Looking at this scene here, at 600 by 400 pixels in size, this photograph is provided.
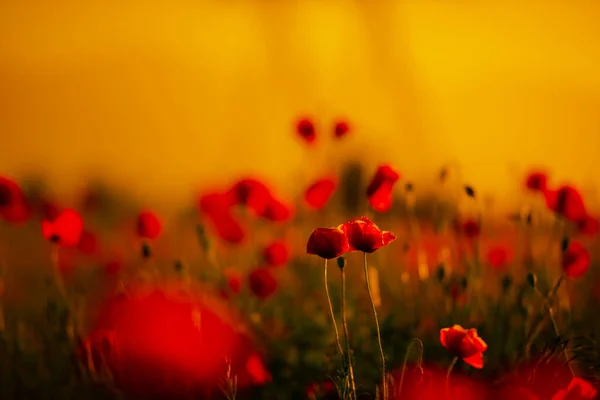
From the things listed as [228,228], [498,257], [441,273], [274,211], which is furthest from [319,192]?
[498,257]

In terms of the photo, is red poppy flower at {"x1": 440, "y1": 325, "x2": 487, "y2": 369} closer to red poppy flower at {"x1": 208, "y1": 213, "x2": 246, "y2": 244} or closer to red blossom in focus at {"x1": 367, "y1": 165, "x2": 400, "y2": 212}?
red blossom in focus at {"x1": 367, "y1": 165, "x2": 400, "y2": 212}

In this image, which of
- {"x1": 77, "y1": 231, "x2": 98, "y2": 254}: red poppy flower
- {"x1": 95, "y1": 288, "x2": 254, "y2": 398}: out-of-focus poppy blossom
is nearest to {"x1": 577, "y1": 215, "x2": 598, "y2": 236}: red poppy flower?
{"x1": 95, "y1": 288, "x2": 254, "y2": 398}: out-of-focus poppy blossom

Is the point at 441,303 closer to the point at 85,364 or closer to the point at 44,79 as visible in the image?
the point at 85,364

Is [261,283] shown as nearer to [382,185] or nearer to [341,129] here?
[382,185]

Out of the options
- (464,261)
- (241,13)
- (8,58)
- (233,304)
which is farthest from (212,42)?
(464,261)

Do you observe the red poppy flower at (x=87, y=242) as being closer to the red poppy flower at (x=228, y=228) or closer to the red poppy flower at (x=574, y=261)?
the red poppy flower at (x=228, y=228)

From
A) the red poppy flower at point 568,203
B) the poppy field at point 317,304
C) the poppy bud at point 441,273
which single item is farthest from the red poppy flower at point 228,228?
the red poppy flower at point 568,203
